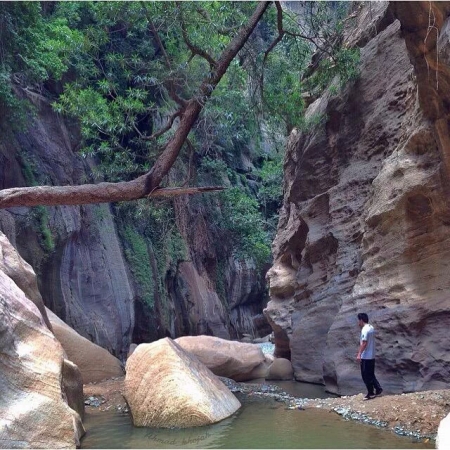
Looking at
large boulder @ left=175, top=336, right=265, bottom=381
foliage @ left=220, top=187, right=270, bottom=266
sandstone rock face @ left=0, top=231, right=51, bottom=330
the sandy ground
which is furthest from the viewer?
foliage @ left=220, top=187, right=270, bottom=266

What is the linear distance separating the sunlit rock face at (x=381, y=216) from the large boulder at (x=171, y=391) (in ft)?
9.60

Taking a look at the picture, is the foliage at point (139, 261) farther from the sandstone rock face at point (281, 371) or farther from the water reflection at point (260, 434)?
→ the water reflection at point (260, 434)

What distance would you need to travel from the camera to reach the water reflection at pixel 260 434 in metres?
6.06

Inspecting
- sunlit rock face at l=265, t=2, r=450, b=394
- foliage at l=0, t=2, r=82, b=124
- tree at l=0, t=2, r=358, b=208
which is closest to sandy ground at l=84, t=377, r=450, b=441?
sunlit rock face at l=265, t=2, r=450, b=394

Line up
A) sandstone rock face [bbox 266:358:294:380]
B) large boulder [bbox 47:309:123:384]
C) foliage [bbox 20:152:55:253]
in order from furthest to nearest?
foliage [bbox 20:152:55:253] → sandstone rock face [bbox 266:358:294:380] → large boulder [bbox 47:309:123:384]

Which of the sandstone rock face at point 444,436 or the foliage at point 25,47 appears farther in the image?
the foliage at point 25,47

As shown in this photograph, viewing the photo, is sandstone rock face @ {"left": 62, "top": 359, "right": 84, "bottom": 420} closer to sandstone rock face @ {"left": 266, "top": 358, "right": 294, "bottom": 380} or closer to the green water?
the green water

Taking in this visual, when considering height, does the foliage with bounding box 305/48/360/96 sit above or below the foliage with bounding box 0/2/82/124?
below

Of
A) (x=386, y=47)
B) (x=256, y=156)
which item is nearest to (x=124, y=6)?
(x=386, y=47)

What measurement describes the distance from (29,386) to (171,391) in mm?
2342

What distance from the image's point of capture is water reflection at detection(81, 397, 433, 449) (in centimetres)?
606

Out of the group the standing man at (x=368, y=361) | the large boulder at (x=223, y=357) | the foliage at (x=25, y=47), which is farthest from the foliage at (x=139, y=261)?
the standing man at (x=368, y=361)

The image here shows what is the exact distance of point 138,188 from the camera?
7207mm

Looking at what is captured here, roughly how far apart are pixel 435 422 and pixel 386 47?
7.46 m
